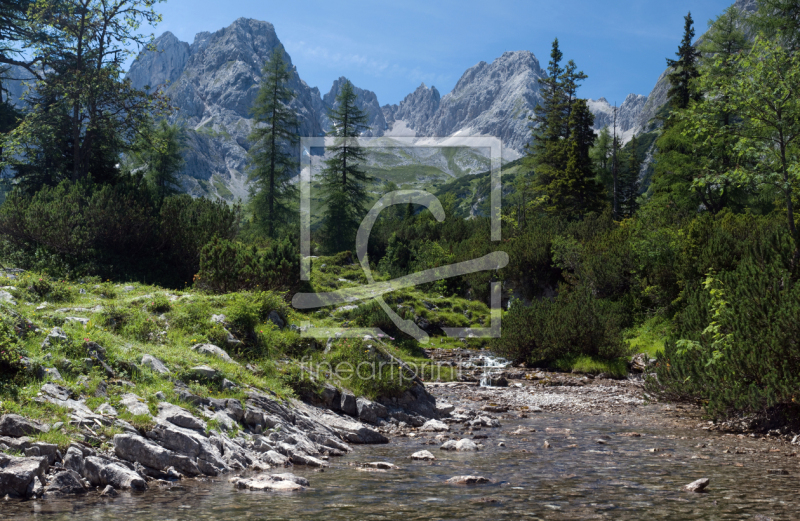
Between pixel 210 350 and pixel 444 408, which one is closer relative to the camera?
pixel 210 350

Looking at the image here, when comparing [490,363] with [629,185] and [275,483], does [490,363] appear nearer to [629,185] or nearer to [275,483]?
[275,483]

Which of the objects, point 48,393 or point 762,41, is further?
point 762,41

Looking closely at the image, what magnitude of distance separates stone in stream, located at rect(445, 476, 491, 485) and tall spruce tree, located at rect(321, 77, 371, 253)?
34508 millimetres

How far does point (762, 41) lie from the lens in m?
15.0

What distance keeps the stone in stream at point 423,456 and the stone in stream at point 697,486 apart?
3.38m

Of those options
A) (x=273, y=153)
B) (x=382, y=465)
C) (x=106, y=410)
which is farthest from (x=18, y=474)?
(x=273, y=153)

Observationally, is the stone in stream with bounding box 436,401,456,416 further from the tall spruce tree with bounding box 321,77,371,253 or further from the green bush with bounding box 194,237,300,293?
the tall spruce tree with bounding box 321,77,371,253

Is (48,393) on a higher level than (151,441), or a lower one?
higher

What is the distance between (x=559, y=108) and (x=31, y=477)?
52483 millimetres

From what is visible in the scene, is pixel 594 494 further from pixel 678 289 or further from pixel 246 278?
pixel 678 289

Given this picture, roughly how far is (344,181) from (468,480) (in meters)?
40.8

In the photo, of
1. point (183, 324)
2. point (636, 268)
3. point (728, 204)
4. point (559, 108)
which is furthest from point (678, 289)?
point (559, 108)

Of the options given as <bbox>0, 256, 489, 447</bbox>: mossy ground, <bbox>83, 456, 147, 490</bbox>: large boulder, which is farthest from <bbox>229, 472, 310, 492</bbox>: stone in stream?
<bbox>0, 256, 489, 447</bbox>: mossy ground

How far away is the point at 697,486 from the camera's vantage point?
19.3 ft
